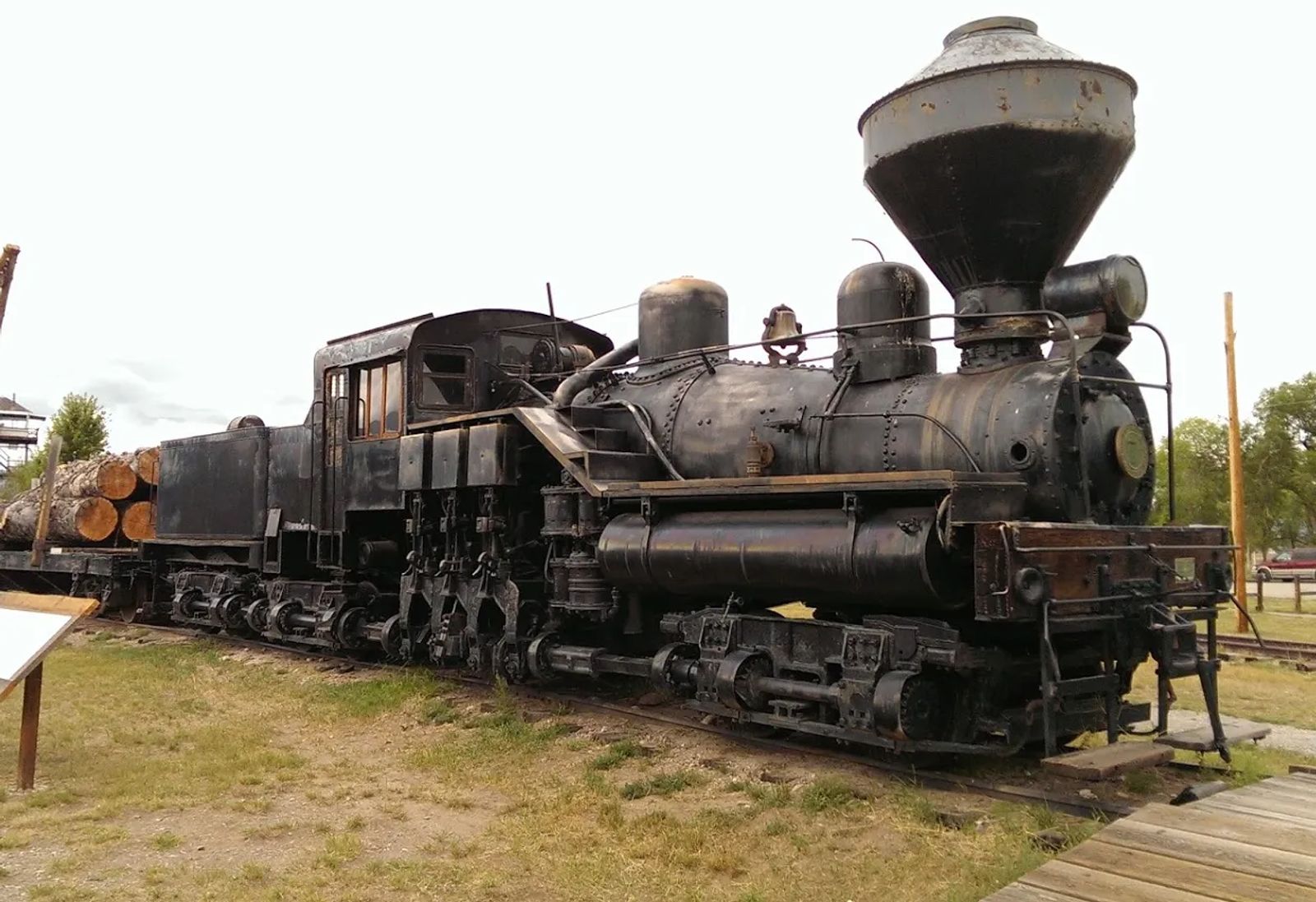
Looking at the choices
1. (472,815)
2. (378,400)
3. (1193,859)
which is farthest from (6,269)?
(1193,859)

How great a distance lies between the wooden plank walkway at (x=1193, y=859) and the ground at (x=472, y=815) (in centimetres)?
125

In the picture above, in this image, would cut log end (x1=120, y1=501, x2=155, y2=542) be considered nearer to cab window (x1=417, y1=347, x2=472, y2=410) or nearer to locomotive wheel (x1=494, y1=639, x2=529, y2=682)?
cab window (x1=417, y1=347, x2=472, y2=410)

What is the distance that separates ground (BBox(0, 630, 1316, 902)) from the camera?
496 centimetres

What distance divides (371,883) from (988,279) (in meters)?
5.37

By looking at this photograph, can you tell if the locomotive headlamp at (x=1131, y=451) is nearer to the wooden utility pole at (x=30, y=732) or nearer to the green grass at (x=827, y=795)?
the green grass at (x=827, y=795)

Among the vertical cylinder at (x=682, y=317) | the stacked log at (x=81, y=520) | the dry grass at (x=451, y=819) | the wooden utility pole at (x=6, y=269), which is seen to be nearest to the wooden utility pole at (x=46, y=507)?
the stacked log at (x=81, y=520)

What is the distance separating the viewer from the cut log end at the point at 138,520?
62.0 ft

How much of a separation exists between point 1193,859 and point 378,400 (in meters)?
9.39

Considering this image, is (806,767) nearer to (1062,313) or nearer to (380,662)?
(1062,313)

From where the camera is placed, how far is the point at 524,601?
9695 millimetres

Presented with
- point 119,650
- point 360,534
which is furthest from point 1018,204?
point 119,650

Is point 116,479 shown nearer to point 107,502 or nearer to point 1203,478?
point 107,502

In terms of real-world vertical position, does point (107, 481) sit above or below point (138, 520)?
above

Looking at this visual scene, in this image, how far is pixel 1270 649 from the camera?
1314 cm
